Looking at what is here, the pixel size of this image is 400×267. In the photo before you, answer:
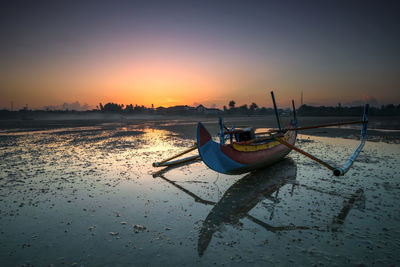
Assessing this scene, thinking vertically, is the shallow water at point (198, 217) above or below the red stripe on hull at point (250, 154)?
below

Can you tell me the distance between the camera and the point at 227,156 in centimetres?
733

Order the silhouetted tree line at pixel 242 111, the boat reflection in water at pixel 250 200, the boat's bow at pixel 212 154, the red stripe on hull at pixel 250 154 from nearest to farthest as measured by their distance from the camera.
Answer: the boat reflection in water at pixel 250 200, the boat's bow at pixel 212 154, the red stripe on hull at pixel 250 154, the silhouetted tree line at pixel 242 111

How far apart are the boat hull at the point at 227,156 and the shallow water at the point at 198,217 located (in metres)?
0.66

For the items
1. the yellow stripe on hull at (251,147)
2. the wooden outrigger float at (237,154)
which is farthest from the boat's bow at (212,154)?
the yellow stripe on hull at (251,147)

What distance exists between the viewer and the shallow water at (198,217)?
12.9 feet

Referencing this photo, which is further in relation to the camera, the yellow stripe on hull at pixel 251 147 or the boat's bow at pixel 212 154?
the yellow stripe on hull at pixel 251 147

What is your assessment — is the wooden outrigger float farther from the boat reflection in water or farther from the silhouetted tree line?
the silhouetted tree line

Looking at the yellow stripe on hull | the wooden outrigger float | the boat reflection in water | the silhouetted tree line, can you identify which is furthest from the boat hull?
the silhouetted tree line

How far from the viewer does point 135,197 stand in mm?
6820

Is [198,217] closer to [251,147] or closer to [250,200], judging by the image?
[250,200]

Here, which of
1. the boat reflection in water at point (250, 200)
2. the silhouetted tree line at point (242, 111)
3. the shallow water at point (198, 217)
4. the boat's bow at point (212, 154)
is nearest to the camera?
the shallow water at point (198, 217)

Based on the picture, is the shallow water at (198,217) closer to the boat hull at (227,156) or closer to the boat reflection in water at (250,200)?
the boat reflection in water at (250,200)

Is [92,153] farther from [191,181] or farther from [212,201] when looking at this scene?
[212,201]

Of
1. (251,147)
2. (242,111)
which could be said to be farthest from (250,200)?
(242,111)
